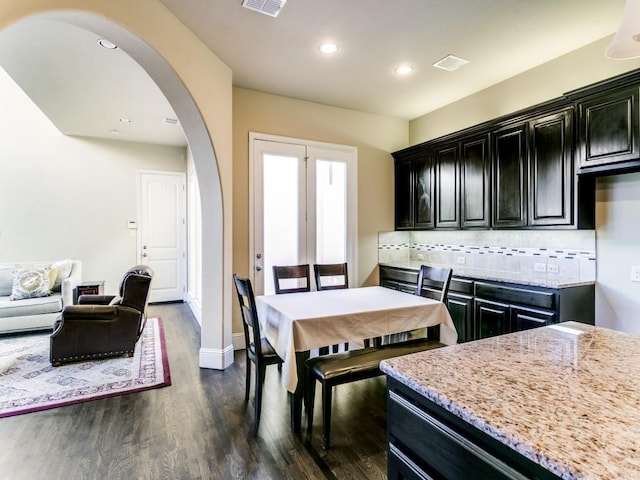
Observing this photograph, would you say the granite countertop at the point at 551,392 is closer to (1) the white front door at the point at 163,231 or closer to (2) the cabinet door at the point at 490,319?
(2) the cabinet door at the point at 490,319

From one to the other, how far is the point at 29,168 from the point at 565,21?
6970 mm

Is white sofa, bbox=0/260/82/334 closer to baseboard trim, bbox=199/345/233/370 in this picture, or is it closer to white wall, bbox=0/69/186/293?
white wall, bbox=0/69/186/293

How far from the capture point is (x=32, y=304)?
430cm

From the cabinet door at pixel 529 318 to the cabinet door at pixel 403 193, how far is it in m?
1.89

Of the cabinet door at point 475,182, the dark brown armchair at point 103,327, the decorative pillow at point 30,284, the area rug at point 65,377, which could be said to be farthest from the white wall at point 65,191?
the cabinet door at point 475,182

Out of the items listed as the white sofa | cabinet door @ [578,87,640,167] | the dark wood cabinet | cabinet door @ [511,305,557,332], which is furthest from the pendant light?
the white sofa

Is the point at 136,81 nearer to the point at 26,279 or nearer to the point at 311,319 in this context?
the point at 26,279

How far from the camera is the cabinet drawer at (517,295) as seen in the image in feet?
9.18

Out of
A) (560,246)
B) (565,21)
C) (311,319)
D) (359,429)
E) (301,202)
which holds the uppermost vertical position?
(565,21)

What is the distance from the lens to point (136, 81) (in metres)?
3.71

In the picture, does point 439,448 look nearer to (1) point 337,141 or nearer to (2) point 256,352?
(2) point 256,352

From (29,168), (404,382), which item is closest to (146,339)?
(29,168)

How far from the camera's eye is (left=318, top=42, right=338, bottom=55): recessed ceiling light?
9.99 ft

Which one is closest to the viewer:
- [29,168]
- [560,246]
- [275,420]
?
[275,420]
